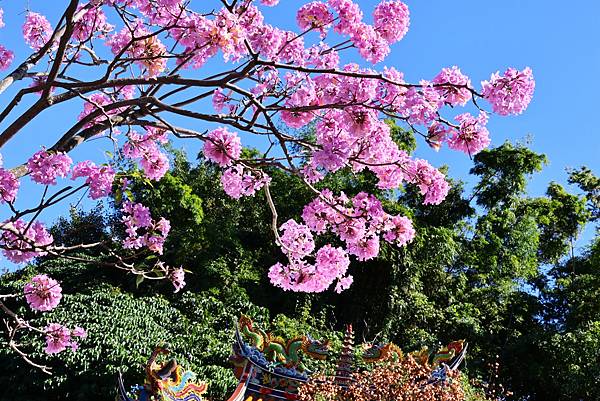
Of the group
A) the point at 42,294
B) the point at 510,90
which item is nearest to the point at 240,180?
the point at 42,294

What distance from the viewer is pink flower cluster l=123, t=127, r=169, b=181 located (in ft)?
13.5

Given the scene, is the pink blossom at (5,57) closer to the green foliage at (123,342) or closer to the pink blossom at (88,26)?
the pink blossom at (88,26)

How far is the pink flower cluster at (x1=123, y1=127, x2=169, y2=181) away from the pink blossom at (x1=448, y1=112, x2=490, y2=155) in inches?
61.1

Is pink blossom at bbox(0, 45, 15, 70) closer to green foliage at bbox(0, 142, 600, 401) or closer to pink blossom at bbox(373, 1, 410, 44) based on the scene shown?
pink blossom at bbox(373, 1, 410, 44)

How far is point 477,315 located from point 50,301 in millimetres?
9665

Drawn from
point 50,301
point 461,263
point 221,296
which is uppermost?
point 461,263

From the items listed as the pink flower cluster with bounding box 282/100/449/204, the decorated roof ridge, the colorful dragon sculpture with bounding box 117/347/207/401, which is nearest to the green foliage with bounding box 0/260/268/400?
the decorated roof ridge

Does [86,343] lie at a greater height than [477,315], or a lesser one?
lesser

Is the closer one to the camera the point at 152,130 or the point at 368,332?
the point at 152,130

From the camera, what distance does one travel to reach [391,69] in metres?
3.47

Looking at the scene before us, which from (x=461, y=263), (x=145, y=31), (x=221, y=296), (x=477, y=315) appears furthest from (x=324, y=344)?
(x=461, y=263)

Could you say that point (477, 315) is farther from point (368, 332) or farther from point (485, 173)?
point (485, 173)

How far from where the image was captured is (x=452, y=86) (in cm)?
325

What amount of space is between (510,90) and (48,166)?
77.9 inches
